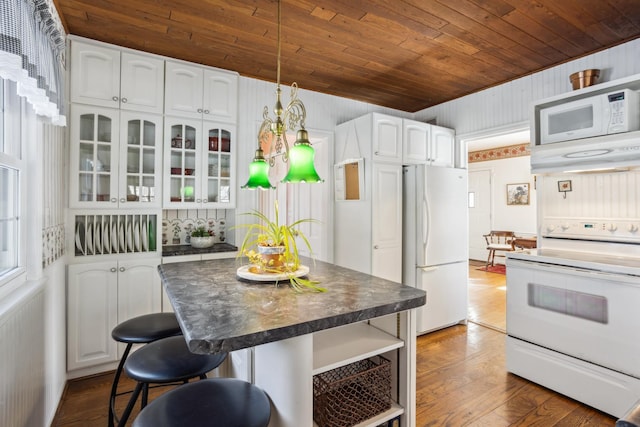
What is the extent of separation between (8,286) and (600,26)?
12.6ft

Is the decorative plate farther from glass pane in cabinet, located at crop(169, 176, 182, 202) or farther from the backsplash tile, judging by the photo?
the backsplash tile

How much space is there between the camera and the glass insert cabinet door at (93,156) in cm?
241

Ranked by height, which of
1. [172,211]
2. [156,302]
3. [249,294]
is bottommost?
[156,302]

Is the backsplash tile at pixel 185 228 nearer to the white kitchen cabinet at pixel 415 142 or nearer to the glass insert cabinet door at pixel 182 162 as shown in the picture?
the glass insert cabinet door at pixel 182 162

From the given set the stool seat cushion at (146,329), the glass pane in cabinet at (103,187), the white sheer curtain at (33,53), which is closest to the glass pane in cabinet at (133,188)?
the glass pane in cabinet at (103,187)

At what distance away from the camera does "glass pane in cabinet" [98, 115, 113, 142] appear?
2514 millimetres

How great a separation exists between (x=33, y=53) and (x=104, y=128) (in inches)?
53.1

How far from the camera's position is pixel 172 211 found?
306 centimetres

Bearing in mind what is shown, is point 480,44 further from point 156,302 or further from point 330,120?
point 156,302

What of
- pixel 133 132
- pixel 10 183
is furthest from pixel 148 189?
pixel 10 183

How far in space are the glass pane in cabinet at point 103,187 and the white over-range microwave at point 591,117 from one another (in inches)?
136

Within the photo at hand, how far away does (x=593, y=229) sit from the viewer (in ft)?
8.42

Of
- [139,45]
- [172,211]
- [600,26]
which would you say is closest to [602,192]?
[600,26]

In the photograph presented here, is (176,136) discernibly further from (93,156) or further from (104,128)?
(93,156)
